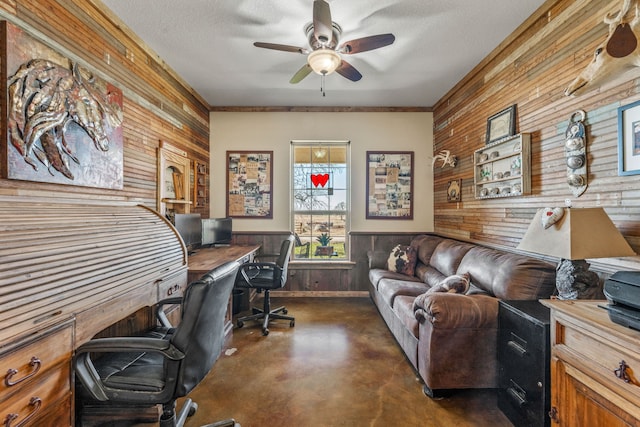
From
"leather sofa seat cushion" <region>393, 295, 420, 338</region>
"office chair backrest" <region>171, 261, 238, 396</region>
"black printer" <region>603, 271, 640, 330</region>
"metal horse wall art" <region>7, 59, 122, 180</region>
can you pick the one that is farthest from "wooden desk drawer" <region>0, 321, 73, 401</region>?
"black printer" <region>603, 271, 640, 330</region>

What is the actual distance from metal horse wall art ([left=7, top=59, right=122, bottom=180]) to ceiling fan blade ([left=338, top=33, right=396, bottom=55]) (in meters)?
1.89

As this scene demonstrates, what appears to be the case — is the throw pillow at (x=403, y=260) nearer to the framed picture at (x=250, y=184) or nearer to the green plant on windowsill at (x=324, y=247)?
the green plant on windowsill at (x=324, y=247)

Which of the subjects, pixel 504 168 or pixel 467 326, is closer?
pixel 467 326

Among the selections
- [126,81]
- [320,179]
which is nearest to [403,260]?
[320,179]

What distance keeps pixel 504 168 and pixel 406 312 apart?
5.29 feet

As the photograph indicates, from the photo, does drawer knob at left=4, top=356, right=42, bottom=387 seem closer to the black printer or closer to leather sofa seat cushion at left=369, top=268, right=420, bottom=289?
the black printer

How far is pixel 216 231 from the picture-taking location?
3.68 meters

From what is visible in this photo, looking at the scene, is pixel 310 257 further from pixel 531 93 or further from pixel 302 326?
pixel 531 93

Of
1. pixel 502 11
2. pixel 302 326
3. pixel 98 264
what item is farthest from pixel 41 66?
pixel 502 11

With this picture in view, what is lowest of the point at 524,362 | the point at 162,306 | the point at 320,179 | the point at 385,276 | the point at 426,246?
the point at 524,362

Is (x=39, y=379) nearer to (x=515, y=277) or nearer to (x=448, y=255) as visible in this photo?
(x=515, y=277)

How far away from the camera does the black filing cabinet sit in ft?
4.80

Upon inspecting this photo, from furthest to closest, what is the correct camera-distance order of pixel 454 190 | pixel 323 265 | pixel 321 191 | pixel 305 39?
1. pixel 321 191
2. pixel 323 265
3. pixel 454 190
4. pixel 305 39

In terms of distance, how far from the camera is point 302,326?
3117 mm
